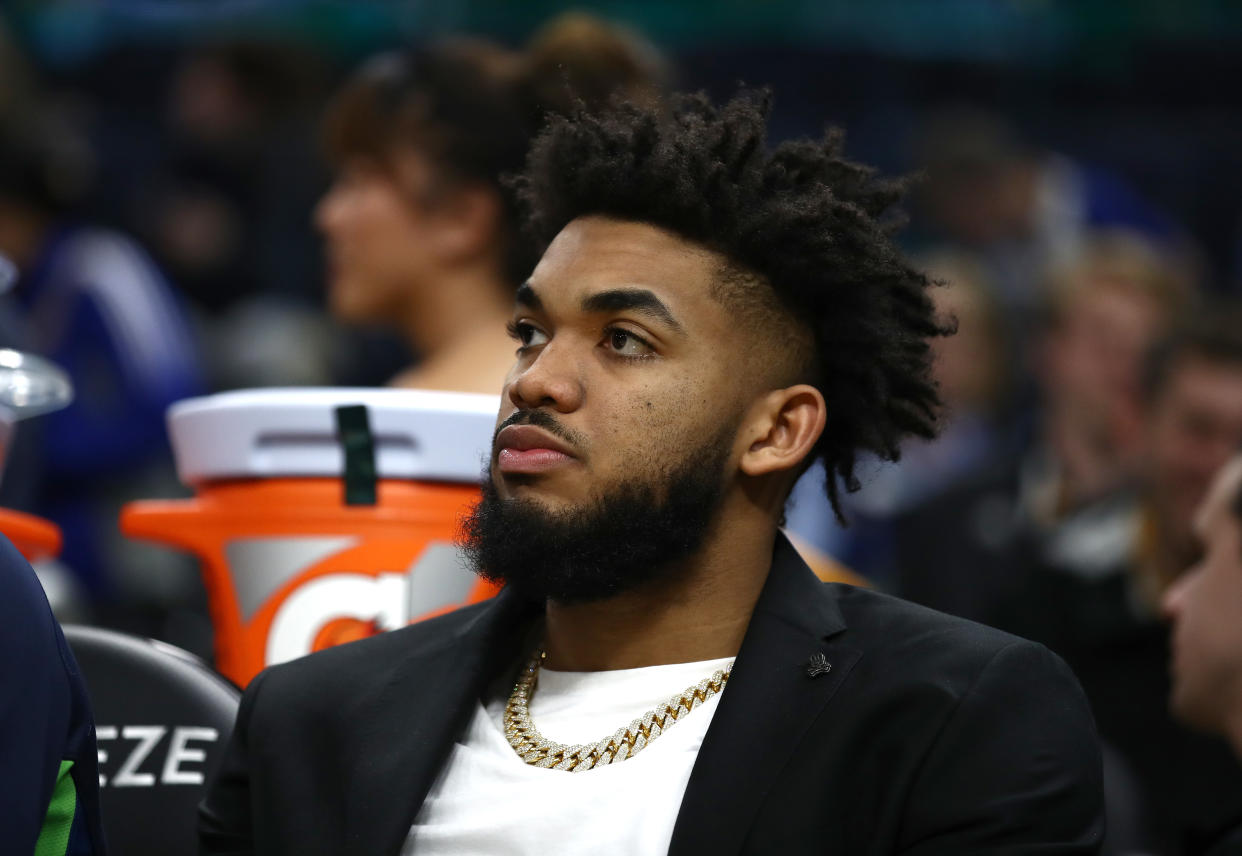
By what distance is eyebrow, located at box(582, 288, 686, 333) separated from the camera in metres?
2.06

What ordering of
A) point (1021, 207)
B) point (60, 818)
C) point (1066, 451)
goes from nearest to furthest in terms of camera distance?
point (60, 818), point (1066, 451), point (1021, 207)

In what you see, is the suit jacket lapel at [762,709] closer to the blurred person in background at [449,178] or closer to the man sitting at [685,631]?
the man sitting at [685,631]

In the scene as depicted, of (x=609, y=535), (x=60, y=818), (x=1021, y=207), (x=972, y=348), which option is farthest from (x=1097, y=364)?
(x=60, y=818)

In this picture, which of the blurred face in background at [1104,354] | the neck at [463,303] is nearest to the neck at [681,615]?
the neck at [463,303]

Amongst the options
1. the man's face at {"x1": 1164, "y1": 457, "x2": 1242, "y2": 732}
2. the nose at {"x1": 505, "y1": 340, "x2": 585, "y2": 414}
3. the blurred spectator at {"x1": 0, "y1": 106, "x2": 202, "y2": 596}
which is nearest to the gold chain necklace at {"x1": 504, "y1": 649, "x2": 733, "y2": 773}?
the nose at {"x1": 505, "y1": 340, "x2": 585, "y2": 414}

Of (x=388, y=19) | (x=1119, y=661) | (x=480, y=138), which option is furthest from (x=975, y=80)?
(x=480, y=138)

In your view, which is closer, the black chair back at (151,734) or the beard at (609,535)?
the beard at (609,535)

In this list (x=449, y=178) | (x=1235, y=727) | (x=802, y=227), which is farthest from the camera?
(x=449, y=178)

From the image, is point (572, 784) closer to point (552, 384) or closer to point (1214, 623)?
point (552, 384)

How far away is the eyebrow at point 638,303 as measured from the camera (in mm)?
2057

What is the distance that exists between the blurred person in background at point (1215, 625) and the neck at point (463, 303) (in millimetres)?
1300

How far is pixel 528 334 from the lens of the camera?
2219 mm

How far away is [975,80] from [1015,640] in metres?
5.42

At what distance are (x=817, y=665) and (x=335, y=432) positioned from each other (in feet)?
3.24
